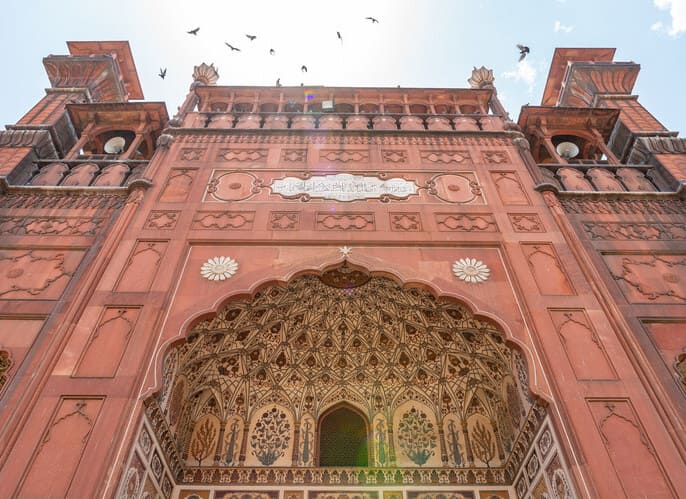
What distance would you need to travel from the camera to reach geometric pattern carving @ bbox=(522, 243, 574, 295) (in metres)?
7.32

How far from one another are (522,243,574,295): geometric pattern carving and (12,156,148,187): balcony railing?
7293 millimetres

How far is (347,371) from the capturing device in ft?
29.2

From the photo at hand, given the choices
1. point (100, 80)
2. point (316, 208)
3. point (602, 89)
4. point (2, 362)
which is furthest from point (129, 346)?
point (602, 89)

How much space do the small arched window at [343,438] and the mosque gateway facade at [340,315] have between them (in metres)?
0.04

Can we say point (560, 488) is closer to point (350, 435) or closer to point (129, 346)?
point (350, 435)

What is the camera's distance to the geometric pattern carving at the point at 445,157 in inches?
392

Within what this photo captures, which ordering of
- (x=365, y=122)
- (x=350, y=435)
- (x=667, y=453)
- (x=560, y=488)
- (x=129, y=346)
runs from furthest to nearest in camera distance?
(x=365, y=122), (x=350, y=435), (x=129, y=346), (x=560, y=488), (x=667, y=453)

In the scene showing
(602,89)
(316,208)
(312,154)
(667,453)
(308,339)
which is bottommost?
(667,453)

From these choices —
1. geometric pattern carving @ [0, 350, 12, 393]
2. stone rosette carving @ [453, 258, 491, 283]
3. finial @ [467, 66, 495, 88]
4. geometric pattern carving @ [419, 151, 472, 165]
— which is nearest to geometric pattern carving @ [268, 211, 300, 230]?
stone rosette carving @ [453, 258, 491, 283]

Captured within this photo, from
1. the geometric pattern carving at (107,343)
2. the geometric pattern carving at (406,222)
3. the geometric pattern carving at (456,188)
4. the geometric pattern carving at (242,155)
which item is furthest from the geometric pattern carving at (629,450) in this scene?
the geometric pattern carving at (242,155)

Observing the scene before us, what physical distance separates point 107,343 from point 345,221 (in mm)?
4103

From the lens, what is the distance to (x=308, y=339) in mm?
8758

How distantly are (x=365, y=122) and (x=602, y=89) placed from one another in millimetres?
6767

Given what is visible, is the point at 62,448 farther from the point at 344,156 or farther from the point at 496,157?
the point at 496,157
